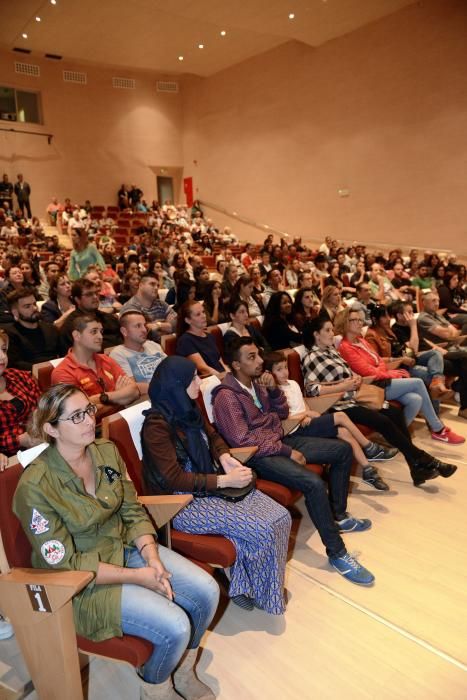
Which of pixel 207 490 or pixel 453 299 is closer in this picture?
pixel 207 490

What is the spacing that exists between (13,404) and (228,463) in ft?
3.17

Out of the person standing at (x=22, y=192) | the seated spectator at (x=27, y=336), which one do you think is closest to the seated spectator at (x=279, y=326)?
the seated spectator at (x=27, y=336)

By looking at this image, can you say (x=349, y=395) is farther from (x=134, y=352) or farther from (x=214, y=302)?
(x=214, y=302)

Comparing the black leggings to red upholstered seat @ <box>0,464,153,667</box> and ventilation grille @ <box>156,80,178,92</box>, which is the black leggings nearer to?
red upholstered seat @ <box>0,464,153,667</box>

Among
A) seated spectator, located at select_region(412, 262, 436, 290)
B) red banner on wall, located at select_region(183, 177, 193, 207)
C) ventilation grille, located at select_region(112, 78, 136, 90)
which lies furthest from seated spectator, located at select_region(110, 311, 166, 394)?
ventilation grille, located at select_region(112, 78, 136, 90)

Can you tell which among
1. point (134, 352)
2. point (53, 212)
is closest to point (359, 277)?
point (134, 352)

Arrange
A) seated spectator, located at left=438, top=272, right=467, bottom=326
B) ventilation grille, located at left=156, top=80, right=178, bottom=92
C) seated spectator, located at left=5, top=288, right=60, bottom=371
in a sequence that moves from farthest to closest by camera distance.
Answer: ventilation grille, located at left=156, top=80, right=178, bottom=92
seated spectator, located at left=438, top=272, right=467, bottom=326
seated spectator, located at left=5, top=288, right=60, bottom=371

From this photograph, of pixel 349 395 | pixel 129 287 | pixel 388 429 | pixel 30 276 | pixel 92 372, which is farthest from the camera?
pixel 30 276

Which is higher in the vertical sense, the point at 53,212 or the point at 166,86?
the point at 166,86

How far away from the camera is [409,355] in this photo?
4055 millimetres

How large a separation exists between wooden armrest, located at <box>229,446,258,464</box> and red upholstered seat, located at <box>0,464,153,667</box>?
93 cm

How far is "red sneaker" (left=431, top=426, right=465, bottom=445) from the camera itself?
359 cm

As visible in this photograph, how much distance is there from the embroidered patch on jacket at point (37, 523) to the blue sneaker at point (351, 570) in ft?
4.44

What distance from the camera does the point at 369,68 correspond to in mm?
11641
